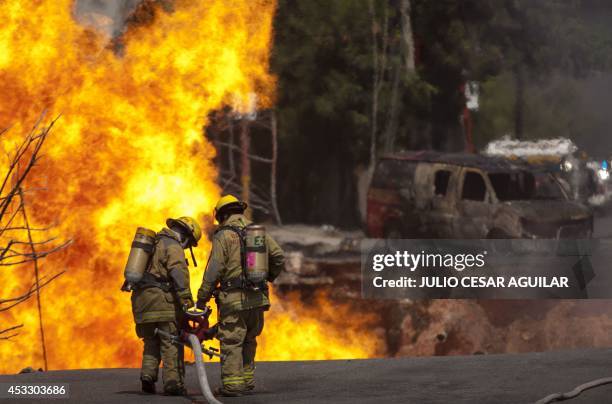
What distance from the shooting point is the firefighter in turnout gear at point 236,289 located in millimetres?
9102

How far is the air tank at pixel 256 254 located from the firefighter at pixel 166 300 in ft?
1.85

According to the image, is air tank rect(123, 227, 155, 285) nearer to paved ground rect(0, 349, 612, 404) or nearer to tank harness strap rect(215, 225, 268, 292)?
tank harness strap rect(215, 225, 268, 292)

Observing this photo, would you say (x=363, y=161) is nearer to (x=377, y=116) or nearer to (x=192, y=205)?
(x=377, y=116)

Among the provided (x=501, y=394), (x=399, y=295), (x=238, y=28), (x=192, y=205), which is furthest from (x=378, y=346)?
(x=501, y=394)

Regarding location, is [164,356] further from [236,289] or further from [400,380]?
[400,380]

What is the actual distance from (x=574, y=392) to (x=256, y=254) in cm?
260

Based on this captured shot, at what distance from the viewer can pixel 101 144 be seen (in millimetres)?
16500

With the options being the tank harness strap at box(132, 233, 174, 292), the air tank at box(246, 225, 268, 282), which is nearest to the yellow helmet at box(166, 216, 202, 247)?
the tank harness strap at box(132, 233, 174, 292)

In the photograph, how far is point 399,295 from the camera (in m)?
19.4

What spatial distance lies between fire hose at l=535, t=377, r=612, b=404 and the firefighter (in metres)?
2.93

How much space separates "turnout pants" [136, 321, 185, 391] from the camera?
9305 mm

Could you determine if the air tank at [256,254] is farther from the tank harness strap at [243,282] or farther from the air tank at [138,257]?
the air tank at [138,257]

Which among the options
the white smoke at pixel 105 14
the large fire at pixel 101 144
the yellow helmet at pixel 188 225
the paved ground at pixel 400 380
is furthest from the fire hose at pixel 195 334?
the white smoke at pixel 105 14

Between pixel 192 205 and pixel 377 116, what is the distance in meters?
3.61
